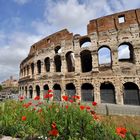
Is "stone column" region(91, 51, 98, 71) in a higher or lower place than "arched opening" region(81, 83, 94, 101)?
higher

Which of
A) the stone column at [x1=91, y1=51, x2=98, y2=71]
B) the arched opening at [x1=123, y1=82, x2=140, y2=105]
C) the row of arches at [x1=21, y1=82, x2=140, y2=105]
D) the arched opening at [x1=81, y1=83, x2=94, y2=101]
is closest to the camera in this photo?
the arched opening at [x1=123, y1=82, x2=140, y2=105]

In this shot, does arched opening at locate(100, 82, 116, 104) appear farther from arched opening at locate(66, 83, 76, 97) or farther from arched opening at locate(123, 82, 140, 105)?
arched opening at locate(66, 83, 76, 97)

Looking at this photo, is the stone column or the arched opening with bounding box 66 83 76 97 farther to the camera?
the arched opening with bounding box 66 83 76 97

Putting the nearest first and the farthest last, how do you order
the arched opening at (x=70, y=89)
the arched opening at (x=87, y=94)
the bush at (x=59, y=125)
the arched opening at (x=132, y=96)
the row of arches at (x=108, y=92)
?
the bush at (x=59, y=125) → the arched opening at (x=132, y=96) → the row of arches at (x=108, y=92) → the arched opening at (x=87, y=94) → the arched opening at (x=70, y=89)

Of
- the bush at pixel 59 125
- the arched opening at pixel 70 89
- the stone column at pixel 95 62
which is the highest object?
the stone column at pixel 95 62

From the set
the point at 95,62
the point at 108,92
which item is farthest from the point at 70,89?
the point at 108,92

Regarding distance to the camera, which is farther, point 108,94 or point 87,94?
point 87,94

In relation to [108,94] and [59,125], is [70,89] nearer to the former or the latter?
[108,94]

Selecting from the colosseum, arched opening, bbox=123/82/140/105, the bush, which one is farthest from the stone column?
the bush

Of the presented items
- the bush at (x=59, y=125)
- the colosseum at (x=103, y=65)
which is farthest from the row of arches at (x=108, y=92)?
the bush at (x=59, y=125)

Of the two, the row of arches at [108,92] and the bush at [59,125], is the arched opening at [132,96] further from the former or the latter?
the bush at [59,125]

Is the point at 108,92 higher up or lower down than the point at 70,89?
lower down

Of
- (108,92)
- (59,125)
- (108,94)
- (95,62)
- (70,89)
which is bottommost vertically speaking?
(59,125)

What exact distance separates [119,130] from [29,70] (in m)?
27.5
